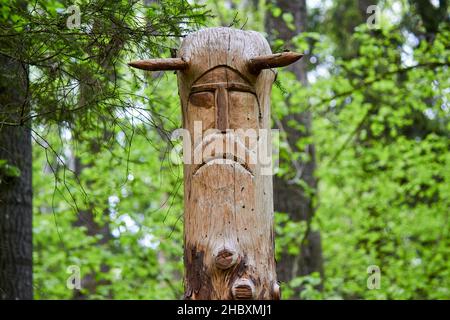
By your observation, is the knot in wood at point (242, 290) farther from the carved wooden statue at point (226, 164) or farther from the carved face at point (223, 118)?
the carved face at point (223, 118)

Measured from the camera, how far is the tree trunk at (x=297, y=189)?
33.0 ft

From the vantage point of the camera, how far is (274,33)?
10.2 m

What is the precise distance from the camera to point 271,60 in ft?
13.5

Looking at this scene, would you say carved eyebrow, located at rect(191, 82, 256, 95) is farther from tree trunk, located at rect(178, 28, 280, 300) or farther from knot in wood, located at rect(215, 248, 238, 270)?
knot in wood, located at rect(215, 248, 238, 270)

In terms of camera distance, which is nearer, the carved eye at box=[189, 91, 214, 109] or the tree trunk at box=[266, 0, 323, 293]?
the carved eye at box=[189, 91, 214, 109]

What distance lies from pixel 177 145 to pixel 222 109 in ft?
11.2

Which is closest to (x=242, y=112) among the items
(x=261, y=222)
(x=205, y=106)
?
(x=205, y=106)

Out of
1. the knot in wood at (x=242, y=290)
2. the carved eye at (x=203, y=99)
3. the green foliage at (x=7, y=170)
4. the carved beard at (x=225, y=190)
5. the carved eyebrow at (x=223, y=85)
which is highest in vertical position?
the green foliage at (x=7, y=170)

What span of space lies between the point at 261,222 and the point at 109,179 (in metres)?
6.44

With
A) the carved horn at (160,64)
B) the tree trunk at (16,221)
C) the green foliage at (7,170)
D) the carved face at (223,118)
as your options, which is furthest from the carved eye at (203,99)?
the tree trunk at (16,221)

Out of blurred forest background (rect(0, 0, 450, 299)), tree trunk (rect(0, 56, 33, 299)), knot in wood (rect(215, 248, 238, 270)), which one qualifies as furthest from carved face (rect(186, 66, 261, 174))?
tree trunk (rect(0, 56, 33, 299))

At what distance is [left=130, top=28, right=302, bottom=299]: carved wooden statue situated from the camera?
390cm

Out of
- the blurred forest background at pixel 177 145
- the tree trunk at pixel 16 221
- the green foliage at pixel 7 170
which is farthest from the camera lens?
the tree trunk at pixel 16 221

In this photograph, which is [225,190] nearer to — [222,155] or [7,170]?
[222,155]
